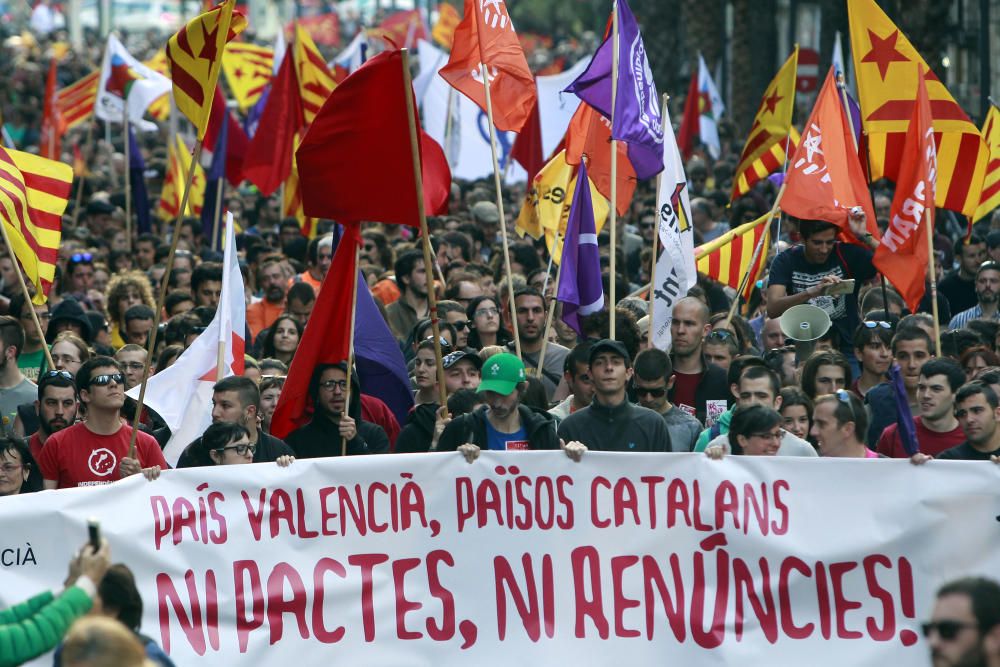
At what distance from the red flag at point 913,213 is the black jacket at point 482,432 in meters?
2.34

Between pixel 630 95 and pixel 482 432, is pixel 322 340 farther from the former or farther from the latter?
pixel 630 95

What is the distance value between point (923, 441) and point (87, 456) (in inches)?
139

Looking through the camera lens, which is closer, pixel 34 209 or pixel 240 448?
pixel 240 448

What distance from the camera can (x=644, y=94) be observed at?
1014 centimetres

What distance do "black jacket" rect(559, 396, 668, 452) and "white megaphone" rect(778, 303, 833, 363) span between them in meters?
2.09

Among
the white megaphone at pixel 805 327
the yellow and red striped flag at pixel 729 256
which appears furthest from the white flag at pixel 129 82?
the white megaphone at pixel 805 327

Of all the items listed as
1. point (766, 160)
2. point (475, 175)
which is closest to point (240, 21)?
point (766, 160)

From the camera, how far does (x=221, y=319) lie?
9.06m

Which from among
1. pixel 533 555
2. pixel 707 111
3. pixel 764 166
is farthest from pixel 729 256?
pixel 707 111

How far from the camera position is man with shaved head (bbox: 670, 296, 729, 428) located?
920 centimetres

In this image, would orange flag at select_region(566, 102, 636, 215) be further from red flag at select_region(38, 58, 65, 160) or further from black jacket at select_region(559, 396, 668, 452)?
red flag at select_region(38, 58, 65, 160)

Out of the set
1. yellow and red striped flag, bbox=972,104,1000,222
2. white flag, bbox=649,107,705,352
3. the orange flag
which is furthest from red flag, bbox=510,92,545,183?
white flag, bbox=649,107,705,352

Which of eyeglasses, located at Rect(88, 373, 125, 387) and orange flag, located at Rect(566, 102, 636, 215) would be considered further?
orange flag, located at Rect(566, 102, 636, 215)

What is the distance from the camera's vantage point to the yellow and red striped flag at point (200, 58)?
8.73m
